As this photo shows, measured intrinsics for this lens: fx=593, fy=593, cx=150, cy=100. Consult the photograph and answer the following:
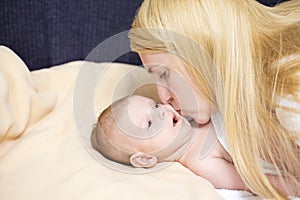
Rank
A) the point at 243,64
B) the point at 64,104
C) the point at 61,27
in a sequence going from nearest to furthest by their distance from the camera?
the point at 243,64 → the point at 64,104 → the point at 61,27

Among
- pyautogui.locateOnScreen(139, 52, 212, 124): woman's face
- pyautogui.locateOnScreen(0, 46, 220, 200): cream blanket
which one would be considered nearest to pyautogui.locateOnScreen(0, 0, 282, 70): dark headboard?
pyautogui.locateOnScreen(0, 46, 220, 200): cream blanket

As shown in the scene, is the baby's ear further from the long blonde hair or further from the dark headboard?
the dark headboard

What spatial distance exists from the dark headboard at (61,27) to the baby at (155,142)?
0.39 m

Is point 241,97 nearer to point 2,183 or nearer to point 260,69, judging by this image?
point 260,69

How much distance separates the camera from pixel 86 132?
1.23 m

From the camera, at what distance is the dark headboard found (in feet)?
4.85

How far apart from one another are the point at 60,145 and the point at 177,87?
0.26 m

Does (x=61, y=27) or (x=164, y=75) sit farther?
(x=61, y=27)

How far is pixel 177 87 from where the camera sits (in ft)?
3.81

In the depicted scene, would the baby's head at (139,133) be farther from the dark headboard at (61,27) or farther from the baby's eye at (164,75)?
the dark headboard at (61,27)

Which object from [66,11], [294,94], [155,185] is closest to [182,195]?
[155,185]

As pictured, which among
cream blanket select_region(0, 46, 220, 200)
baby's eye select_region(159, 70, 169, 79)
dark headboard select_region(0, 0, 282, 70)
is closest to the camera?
cream blanket select_region(0, 46, 220, 200)

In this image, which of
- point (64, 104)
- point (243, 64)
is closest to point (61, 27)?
point (64, 104)

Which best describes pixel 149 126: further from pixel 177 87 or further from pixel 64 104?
pixel 64 104
